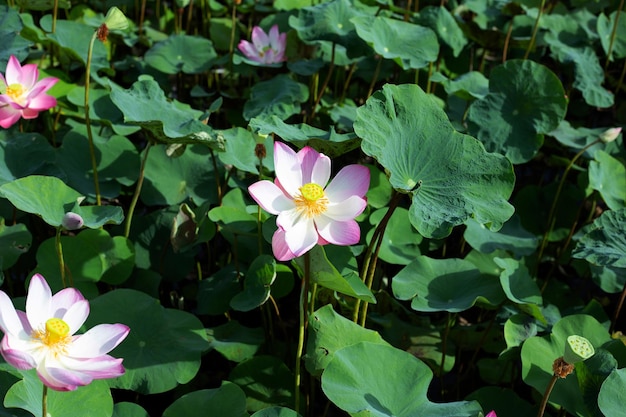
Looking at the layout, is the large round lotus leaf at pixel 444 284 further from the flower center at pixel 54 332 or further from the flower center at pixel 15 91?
the flower center at pixel 15 91

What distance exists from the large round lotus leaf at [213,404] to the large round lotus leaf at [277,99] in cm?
89

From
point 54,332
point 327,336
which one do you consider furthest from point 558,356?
point 54,332

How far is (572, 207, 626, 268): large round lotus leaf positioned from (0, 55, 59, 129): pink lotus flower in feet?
4.04

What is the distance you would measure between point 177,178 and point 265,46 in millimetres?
659

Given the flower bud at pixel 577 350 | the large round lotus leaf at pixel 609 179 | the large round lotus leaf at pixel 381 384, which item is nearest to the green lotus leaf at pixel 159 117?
the large round lotus leaf at pixel 381 384

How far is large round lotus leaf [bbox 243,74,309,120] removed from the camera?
1.97 meters

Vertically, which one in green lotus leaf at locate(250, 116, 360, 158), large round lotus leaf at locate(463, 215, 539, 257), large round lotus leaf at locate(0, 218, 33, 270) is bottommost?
large round lotus leaf at locate(463, 215, 539, 257)

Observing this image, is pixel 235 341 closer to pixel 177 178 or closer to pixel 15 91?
pixel 177 178

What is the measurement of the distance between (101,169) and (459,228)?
38.9 inches

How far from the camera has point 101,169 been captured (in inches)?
68.7

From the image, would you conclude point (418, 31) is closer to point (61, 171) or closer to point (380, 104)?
point (380, 104)

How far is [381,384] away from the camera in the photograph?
3.85 feet

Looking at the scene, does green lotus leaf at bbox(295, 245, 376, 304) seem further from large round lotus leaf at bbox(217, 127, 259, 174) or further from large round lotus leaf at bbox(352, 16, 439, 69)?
large round lotus leaf at bbox(352, 16, 439, 69)

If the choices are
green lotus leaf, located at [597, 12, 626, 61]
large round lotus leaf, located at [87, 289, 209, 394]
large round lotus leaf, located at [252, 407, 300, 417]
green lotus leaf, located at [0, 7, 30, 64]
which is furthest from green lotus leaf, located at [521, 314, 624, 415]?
green lotus leaf, located at [0, 7, 30, 64]
